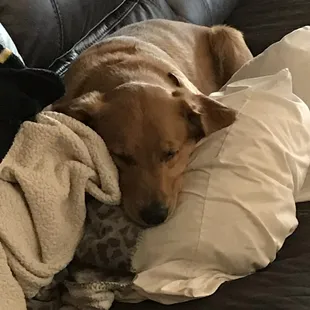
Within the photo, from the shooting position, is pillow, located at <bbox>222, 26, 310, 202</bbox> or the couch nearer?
the couch

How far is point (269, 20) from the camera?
7.80 feet

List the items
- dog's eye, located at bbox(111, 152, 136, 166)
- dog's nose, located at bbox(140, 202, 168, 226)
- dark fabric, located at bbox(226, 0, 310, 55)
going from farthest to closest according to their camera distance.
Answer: dark fabric, located at bbox(226, 0, 310, 55) → dog's eye, located at bbox(111, 152, 136, 166) → dog's nose, located at bbox(140, 202, 168, 226)

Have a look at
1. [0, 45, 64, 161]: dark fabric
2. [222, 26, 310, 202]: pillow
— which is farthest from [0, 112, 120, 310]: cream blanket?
[222, 26, 310, 202]: pillow

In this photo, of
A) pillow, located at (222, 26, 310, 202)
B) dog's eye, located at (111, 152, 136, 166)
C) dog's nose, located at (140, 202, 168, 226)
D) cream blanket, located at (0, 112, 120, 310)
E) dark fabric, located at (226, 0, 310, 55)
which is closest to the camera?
cream blanket, located at (0, 112, 120, 310)

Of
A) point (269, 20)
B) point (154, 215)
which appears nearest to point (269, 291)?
point (154, 215)

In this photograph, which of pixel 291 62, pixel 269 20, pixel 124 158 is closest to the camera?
pixel 124 158

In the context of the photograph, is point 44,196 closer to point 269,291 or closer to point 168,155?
point 168,155

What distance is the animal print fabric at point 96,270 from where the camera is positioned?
1251 millimetres

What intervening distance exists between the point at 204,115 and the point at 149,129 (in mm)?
137

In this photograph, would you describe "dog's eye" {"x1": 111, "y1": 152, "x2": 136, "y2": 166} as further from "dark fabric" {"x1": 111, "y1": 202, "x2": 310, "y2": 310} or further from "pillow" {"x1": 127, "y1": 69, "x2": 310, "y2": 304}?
"dark fabric" {"x1": 111, "y1": 202, "x2": 310, "y2": 310}

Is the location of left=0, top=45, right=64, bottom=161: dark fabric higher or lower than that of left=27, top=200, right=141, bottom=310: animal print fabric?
higher

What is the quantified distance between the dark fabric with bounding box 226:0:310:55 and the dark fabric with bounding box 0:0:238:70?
19cm

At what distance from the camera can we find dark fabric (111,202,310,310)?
1183mm

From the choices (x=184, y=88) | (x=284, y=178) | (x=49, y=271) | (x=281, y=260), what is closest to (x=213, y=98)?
(x=184, y=88)
